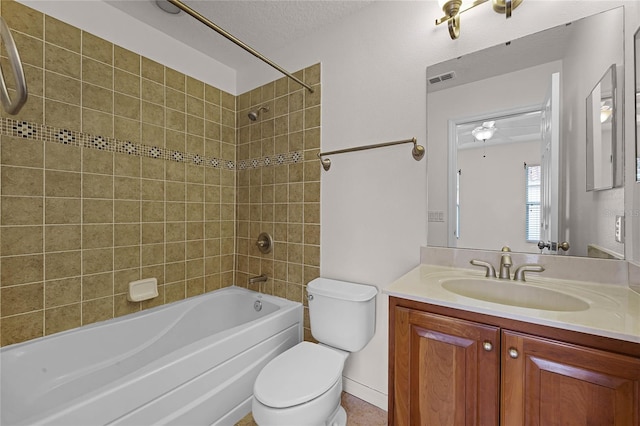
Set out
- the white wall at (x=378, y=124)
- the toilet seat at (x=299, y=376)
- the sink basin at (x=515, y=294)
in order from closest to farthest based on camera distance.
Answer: the sink basin at (x=515, y=294), the toilet seat at (x=299, y=376), the white wall at (x=378, y=124)

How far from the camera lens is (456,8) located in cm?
131

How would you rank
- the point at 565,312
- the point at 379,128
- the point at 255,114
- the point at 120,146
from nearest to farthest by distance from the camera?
the point at 565,312
the point at 379,128
the point at 120,146
the point at 255,114

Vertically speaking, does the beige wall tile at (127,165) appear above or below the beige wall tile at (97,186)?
above

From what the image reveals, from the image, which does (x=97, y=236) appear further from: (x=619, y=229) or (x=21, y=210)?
(x=619, y=229)

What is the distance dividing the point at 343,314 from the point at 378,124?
46.8 inches

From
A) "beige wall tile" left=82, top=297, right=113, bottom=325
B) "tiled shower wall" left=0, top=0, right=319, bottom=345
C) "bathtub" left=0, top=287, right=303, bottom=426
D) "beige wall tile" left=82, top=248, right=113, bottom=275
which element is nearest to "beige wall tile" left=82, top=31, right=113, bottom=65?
"tiled shower wall" left=0, top=0, right=319, bottom=345

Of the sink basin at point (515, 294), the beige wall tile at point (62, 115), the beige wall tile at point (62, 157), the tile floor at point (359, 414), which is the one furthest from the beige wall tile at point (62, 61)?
the sink basin at point (515, 294)

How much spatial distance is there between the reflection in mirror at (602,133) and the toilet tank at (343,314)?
118 centimetres

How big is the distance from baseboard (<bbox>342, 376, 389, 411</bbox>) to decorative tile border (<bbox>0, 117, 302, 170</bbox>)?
5.30ft

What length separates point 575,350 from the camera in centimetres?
78

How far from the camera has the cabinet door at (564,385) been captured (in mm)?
720

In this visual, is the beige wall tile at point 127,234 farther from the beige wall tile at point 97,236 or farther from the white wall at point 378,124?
the white wall at point 378,124

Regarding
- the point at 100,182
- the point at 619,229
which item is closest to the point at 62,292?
the point at 100,182

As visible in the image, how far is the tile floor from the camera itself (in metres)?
1.55
